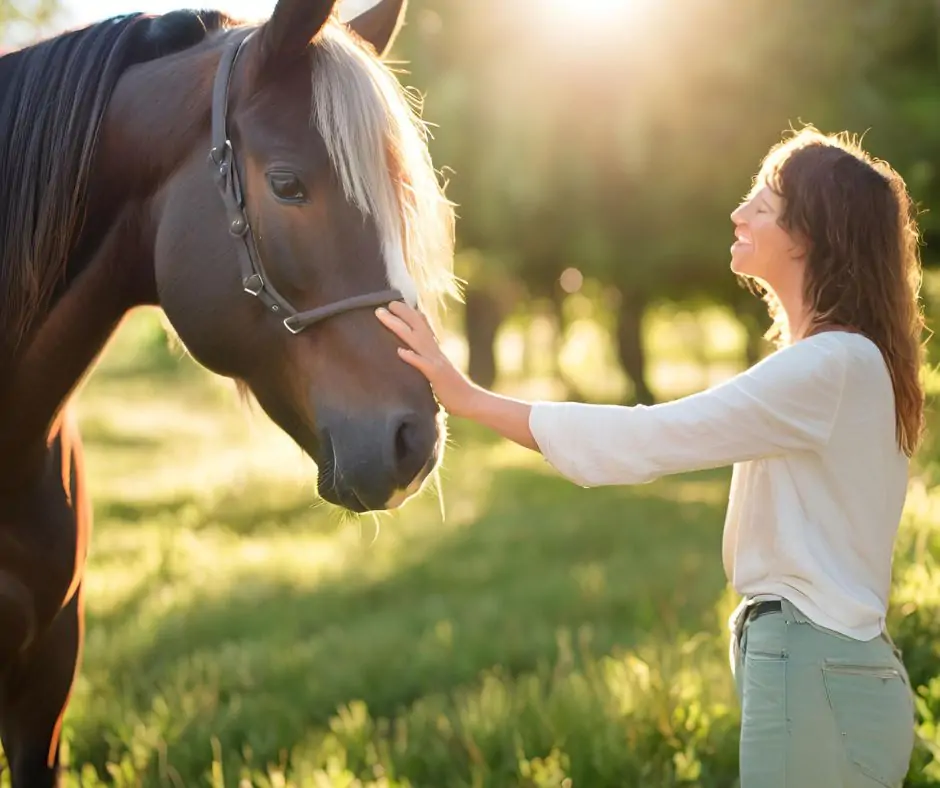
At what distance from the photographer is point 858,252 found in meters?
1.95

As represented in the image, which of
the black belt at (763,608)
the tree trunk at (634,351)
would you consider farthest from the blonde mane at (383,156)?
the tree trunk at (634,351)

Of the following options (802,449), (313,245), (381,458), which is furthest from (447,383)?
(802,449)

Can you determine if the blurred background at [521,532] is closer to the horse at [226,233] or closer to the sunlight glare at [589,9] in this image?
the sunlight glare at [589,9]

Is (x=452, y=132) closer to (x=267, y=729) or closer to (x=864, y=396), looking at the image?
(x=267, y=729)

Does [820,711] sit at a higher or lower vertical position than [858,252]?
lower

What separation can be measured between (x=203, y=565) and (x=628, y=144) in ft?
24.7

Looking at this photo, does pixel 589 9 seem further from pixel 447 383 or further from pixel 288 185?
pixel 447 383

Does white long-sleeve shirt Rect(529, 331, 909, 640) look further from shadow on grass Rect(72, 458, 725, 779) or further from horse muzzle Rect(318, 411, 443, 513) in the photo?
shadow on grass Rect(72, 458, 725, 779)

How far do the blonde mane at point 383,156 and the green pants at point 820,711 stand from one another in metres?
1.01

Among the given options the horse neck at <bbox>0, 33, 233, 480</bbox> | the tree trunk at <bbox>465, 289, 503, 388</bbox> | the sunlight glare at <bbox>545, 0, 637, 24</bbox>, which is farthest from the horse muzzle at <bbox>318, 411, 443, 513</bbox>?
the tree trunk at <bbox>465, 289, 503, 388</bbox>

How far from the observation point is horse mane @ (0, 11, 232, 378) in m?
2.16

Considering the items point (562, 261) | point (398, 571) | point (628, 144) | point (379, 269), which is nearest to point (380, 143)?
point (379, 269)

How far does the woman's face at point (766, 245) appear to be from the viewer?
6.64ft

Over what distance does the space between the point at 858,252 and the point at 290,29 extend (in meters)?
1.22
